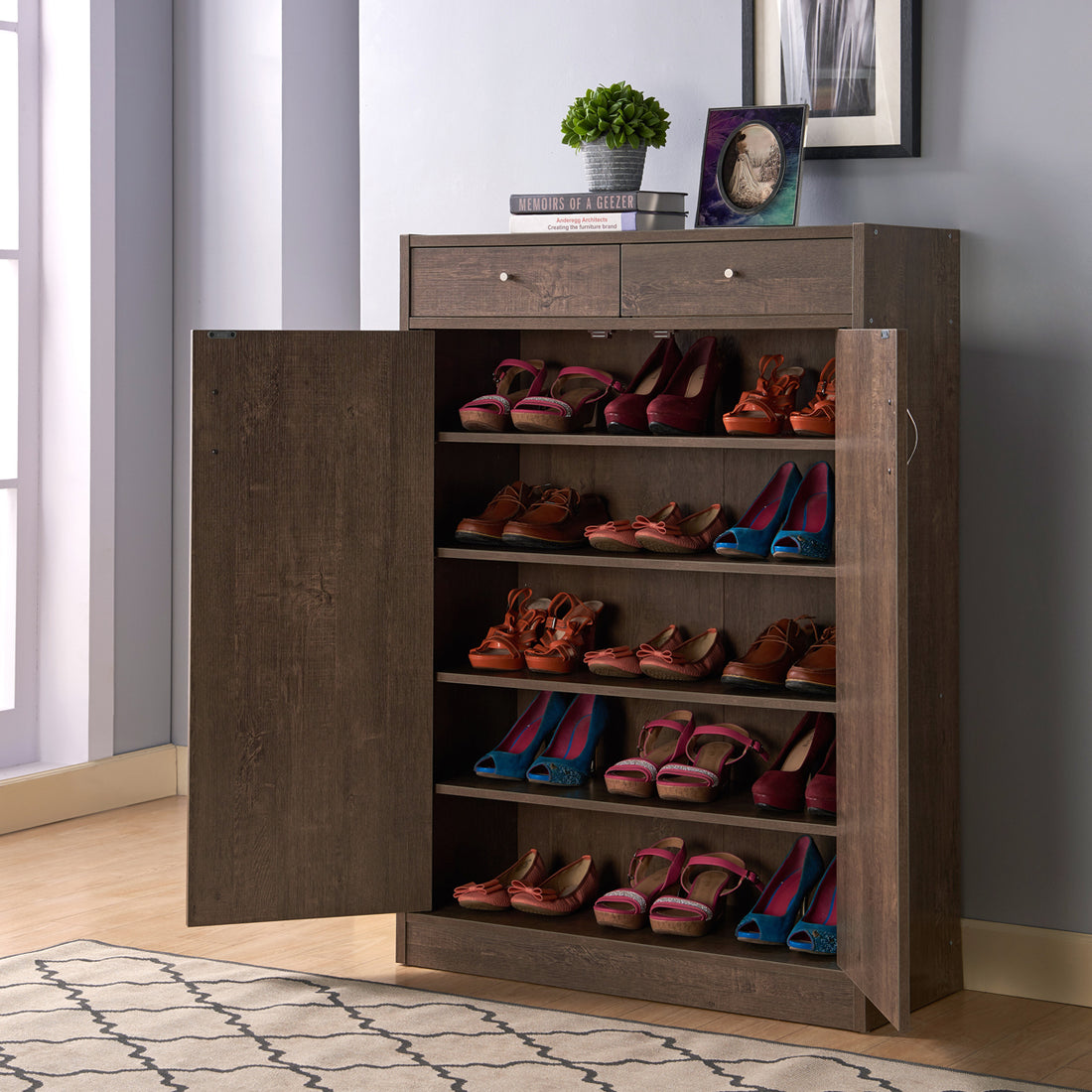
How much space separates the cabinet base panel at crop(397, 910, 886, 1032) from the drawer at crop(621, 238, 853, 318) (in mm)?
1170

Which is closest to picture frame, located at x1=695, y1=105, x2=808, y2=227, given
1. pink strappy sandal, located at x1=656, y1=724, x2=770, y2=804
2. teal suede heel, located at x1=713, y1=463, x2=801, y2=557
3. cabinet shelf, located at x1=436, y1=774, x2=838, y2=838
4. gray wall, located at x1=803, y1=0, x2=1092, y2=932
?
gray wall, located at x1=803, y1=0, x2=1092, y2=932

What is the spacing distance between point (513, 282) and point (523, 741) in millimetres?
937

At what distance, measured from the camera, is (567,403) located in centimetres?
303

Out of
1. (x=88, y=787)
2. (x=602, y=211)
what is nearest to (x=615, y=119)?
(x=602, y=211)

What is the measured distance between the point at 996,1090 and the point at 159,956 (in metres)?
1.62

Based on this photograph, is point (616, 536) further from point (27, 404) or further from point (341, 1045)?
point (27, 404)

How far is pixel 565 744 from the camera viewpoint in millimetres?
3131

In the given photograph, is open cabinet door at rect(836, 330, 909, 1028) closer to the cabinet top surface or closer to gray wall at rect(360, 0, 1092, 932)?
the cabinet top surface

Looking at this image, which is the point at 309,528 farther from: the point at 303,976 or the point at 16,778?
the point at 16,778

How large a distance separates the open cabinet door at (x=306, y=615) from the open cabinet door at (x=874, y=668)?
2.73 feet

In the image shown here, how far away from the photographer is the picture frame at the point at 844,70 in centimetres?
292

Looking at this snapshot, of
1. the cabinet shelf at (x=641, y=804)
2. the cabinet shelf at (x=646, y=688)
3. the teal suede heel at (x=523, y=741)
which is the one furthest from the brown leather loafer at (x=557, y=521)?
the cabinet shelf at (x=641, y=804)

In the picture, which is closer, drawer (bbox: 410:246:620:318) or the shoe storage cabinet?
the shoe storage cabinet

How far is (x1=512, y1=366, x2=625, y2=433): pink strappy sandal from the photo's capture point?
9.68ft
